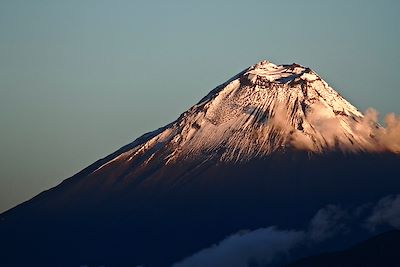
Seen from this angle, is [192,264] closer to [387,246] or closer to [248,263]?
[248,263]

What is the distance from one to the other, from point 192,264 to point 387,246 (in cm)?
4486

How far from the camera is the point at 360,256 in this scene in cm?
15875

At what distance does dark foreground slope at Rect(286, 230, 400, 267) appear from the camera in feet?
509

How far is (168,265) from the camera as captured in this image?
199500 millimetres

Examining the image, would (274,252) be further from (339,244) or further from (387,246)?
(387,246)

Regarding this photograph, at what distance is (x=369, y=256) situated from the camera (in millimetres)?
158000

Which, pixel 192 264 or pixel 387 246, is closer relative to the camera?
pixel 387 246

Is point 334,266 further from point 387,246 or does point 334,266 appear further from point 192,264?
point 192,264

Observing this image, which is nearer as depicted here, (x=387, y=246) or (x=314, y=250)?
(x=387, y=246)

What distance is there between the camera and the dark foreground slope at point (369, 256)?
15500 centimetres

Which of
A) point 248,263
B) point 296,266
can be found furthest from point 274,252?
point 296,266

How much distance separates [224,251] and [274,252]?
7.11 meters

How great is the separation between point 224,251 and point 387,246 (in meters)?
44.3

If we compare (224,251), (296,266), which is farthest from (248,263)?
(296,266)
